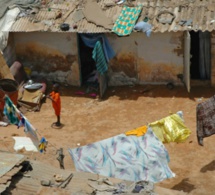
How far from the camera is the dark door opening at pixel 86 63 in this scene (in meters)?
17.5

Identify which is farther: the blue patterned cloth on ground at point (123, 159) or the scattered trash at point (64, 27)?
the scattered trash at point (64, 27)

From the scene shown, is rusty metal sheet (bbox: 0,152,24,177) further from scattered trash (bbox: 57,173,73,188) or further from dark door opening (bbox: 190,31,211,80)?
dark door opening (bbox: 190,31,211,80)

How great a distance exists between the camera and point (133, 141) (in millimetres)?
10844

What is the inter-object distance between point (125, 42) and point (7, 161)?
7.96 m

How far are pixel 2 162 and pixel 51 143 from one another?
4.36 m

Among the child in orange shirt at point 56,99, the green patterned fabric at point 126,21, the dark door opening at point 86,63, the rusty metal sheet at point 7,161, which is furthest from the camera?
the dark door opening at point 86,63

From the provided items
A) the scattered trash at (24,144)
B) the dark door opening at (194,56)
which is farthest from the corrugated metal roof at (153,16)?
the scattered trash at (24,144)

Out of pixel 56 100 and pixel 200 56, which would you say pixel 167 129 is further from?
pixel 200 56

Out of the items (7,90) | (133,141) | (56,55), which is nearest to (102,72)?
(56,55)

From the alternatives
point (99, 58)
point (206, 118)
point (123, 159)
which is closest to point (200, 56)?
point (99, 58)

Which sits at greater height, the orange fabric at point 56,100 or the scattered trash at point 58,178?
the scattered trash at point 58,178

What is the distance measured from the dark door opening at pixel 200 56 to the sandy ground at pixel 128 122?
546 millimetres

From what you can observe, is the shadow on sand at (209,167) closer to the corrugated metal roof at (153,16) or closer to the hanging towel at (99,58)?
the corrugated metal roof at (153,16)

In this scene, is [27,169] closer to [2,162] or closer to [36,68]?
[2,162]
